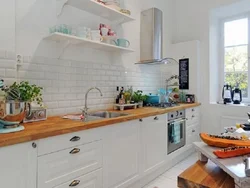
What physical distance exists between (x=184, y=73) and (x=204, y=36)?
793mm

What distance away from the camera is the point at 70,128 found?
1508mm

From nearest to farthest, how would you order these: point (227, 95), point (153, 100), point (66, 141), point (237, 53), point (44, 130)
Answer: point (44, 130)
point (66, 141)
point (153, 100)
point (227, 95)
point (237, 53)

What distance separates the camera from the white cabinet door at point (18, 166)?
119 centimetres

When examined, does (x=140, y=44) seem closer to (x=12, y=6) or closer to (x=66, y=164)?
(x=12, y=6)

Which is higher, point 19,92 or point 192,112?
point 19,92

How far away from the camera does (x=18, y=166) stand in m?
1.26

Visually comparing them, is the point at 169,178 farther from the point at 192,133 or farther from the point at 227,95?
the point at 227,95

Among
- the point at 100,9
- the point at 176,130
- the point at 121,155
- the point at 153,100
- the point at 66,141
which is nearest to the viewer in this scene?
the point at 66,141

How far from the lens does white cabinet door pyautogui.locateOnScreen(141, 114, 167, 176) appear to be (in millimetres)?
2348

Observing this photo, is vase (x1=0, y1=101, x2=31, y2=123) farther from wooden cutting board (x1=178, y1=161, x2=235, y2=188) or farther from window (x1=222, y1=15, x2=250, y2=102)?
window (x1=222, y1=15, x2=250, y2=102)

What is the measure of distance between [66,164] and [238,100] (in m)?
3.22

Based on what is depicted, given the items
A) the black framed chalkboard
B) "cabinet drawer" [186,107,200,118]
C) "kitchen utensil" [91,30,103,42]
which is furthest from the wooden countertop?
the black framed chalkboard

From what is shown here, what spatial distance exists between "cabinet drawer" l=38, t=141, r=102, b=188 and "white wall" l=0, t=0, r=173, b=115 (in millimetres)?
695

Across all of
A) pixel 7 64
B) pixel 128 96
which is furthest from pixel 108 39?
pixel 7 64
